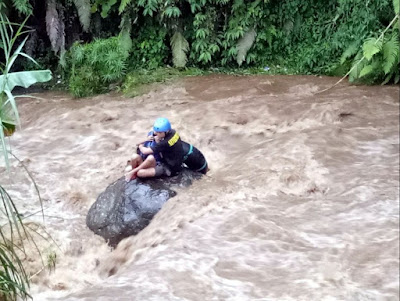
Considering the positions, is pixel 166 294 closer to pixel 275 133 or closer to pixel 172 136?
pixel 172 136

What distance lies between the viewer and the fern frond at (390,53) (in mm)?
9625

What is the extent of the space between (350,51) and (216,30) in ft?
9.93

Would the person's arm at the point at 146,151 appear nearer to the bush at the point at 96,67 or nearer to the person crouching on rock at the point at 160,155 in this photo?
the person crouching on rock at the point at 160,155

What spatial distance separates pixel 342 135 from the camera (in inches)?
310

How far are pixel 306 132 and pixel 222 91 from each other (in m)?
2.84

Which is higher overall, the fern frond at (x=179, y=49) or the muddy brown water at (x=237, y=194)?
the fern frond at (x=179, y=49)

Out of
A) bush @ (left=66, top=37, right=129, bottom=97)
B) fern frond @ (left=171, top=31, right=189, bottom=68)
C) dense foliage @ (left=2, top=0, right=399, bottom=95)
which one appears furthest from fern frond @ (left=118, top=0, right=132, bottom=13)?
fern frond @ (left=171, top=31, right=189, bottom=68)

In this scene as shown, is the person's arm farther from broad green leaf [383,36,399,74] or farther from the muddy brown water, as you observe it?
broad green leaf [383,36,399,74]

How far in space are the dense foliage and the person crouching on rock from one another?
5.22 metres

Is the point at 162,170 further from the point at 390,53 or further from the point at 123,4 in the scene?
the point at 123,4

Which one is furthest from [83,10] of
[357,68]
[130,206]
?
[130,206]

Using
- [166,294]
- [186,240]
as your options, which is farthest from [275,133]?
[166,294]

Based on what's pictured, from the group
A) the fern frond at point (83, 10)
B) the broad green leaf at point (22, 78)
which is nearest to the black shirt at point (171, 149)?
the broad green leaf at point (22, 78)

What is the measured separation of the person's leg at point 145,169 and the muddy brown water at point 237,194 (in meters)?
0.42
